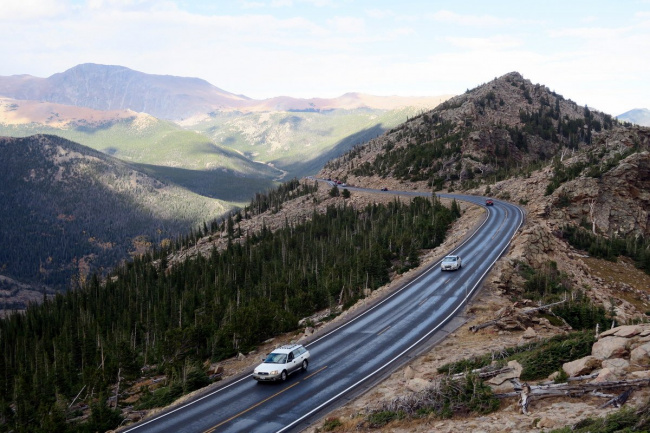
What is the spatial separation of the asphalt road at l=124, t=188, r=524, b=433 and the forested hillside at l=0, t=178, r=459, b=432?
539 cm

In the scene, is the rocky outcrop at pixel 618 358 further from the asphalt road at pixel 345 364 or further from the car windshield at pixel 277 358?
the car windshield at pixel 277 358

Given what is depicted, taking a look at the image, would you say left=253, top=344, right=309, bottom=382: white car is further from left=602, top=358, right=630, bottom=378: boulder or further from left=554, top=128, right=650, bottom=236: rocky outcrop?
left=554, top=128, right=650, bottom=236: rocky outcrop

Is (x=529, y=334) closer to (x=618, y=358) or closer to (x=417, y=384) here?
(x=417, y=384)

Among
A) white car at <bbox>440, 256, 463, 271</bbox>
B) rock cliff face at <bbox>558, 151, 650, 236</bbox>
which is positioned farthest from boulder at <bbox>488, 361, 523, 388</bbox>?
rock cliff face at <bbox>558, 151, 650, 236</bbox>

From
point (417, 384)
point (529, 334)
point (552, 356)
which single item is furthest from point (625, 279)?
point (417, 384)

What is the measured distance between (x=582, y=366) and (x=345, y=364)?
15.4 meters

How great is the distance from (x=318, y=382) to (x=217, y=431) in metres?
7.08

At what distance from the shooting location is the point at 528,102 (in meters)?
166

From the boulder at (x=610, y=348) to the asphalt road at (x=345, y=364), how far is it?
12.2m

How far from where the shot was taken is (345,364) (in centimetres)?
3114

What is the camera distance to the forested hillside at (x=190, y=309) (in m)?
44.8

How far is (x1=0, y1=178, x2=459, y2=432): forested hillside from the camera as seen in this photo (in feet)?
147

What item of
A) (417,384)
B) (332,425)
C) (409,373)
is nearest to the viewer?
(332,425)

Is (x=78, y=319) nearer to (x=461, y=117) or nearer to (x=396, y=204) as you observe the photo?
(x=396, y=204)
